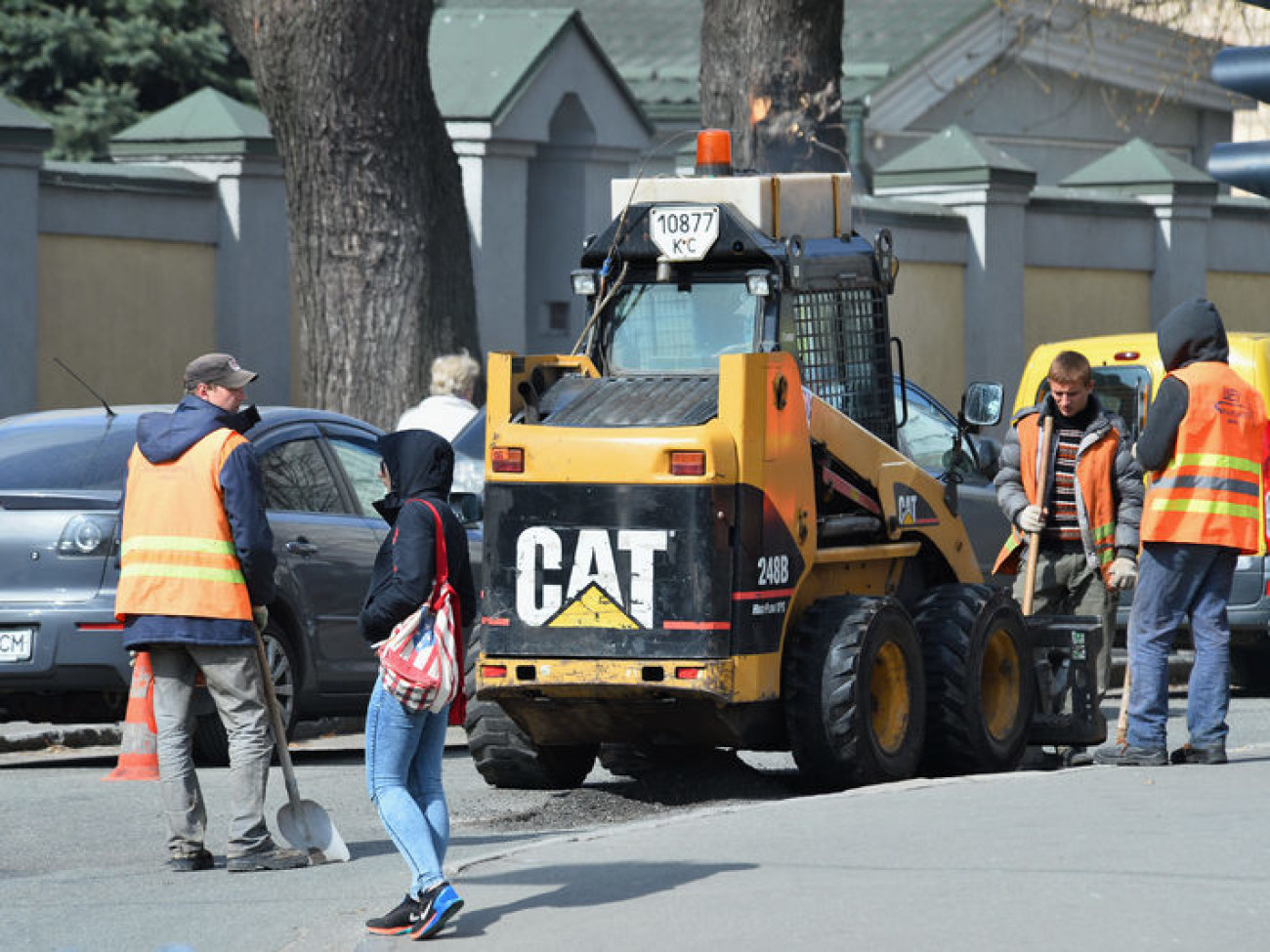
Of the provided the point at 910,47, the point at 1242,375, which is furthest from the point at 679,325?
the point at 910,47

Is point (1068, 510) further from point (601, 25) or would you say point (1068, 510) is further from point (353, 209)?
point (601, 25)

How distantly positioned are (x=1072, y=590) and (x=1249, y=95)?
13.9 ft

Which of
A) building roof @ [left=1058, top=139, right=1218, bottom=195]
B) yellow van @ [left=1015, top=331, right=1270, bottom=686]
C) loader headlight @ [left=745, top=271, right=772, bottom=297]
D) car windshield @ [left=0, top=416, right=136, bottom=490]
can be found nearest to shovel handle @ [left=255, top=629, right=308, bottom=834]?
loader headlight @ [left=745, top=271, right=772, bottom=297]

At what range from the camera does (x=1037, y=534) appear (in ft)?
37.7

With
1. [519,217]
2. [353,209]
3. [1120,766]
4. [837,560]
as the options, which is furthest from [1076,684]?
[519,217]

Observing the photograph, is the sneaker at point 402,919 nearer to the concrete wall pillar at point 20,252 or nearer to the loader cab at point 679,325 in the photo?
the loader cab at point 679,325

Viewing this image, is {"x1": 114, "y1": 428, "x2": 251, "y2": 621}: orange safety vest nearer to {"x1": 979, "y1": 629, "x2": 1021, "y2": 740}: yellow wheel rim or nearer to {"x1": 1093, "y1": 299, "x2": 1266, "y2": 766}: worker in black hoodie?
{"x1": 979, "y1": 629, "x2": 1021, "y2": 740}: yellow wheel rim

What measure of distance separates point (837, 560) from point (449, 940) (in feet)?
11.3

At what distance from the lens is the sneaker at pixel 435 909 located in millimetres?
6969

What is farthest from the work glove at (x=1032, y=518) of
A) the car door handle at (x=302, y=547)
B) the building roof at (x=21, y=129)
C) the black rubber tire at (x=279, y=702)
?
the building roof at (x=21, y=129)

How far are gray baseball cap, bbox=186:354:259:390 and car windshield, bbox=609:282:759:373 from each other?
2148 mm

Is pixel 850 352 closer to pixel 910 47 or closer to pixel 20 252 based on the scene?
pixel 20 252

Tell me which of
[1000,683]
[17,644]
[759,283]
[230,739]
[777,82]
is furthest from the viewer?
[777,82]

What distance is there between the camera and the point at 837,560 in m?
10.1
